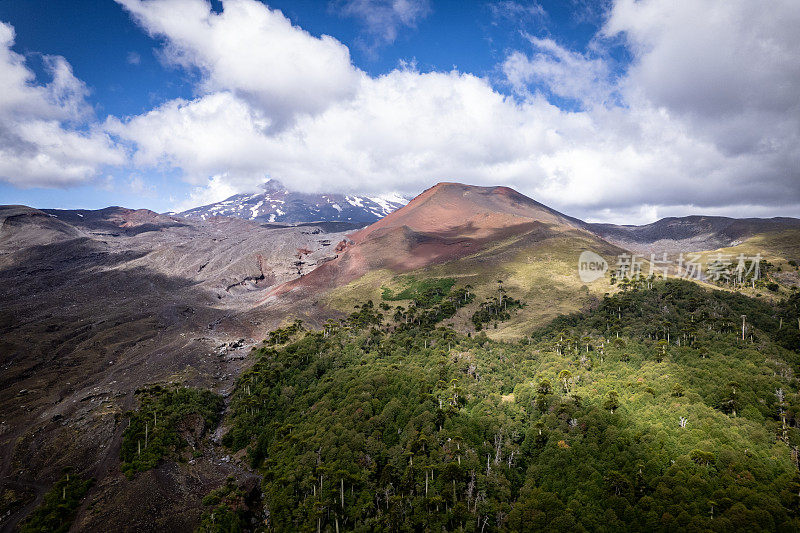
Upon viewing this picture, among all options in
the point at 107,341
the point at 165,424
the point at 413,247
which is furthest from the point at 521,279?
the point at 107,341

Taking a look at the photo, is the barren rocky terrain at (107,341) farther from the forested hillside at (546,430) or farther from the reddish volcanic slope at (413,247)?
the reddish volcanic slope at (413,247)

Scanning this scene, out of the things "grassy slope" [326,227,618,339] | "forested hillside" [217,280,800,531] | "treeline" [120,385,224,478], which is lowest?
"treeline" [120,385,224,478]

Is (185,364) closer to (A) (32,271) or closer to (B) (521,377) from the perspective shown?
(B) (521,377)

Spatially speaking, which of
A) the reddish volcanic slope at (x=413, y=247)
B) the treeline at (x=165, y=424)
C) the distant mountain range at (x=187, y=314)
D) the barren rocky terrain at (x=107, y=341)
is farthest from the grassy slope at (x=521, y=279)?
the treeline at (x=165, y=424)

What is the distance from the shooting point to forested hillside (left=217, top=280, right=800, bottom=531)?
1316 inches

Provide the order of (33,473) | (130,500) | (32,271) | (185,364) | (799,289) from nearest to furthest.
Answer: (130,500), (33,473), (185,364), (799,289), (32,271)

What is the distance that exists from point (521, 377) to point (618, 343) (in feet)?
69.4

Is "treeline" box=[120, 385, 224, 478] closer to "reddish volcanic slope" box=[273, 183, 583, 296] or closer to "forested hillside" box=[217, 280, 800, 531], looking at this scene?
"forested hillside" box=[217, 280, 800, 531]

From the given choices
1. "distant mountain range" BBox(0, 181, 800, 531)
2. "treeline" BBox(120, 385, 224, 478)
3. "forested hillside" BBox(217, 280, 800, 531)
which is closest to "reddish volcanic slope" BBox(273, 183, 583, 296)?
"distant mountain range" BBox(0, 181, 800, 531)

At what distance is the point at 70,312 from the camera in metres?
110

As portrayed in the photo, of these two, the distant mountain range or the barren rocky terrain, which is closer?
the barren rocky terrain

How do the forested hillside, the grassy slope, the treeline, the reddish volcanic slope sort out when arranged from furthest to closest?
1. the reddish volcanic slope
2. the grassy slope
3. the treeline
4. the forested hillside

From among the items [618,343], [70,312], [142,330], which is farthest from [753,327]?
[70,312]

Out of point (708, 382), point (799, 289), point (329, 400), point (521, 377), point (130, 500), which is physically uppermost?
point (799, 289)
